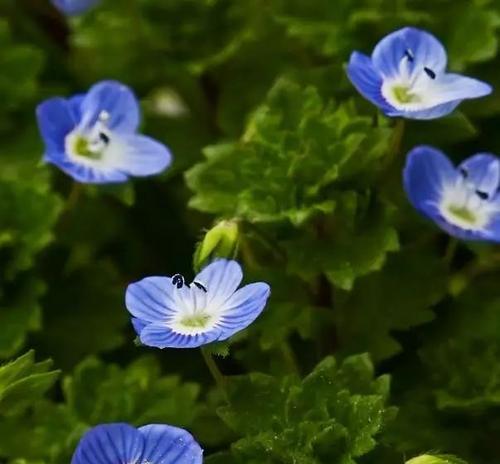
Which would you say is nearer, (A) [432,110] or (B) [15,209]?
(A) [432,110]

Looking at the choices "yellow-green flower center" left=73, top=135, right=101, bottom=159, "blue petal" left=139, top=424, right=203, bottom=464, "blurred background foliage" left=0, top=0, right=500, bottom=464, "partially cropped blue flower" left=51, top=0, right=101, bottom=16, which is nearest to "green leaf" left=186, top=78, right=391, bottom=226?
"blurred background foliage" left=0, top=0, right=500, bottom=464

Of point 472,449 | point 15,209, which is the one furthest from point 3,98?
point 472,449

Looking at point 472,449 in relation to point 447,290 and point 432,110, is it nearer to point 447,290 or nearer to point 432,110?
point 447,290

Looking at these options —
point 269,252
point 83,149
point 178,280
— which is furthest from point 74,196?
point 178,280

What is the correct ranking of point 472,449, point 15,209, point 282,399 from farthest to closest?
1. point 15,209
2. point 472,449
3. point 282,399

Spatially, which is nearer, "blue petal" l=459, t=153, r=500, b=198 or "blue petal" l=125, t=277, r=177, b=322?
"blue petal" l=125, t=277, r=177, b=322

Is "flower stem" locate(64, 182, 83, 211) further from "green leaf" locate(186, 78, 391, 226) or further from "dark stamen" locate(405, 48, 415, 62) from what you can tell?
"dark stamen" locate(405, 48, 415, 62)
